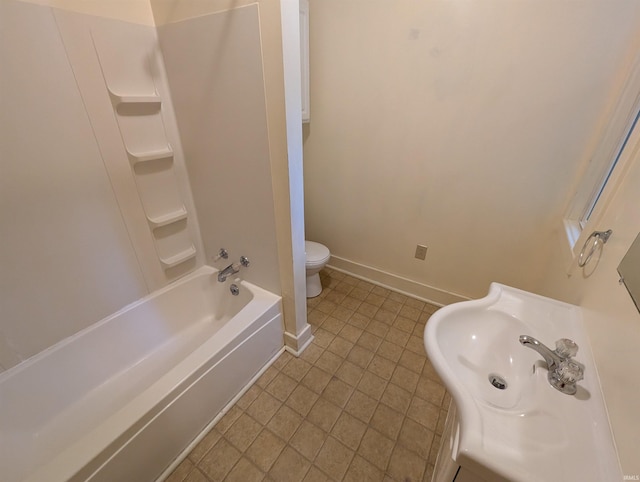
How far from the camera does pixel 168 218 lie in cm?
161

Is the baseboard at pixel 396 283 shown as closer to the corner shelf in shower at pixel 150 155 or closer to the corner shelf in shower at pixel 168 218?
the corner shelf in shower at pixel 168 218

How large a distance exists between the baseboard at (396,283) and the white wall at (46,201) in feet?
5.43

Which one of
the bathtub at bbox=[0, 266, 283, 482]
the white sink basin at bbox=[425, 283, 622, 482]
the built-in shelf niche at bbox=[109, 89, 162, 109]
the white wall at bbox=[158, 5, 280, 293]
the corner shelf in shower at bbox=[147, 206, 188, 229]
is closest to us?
the white sink basin at bbox=[425, 283, 622, 482]

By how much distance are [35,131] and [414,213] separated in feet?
6.59

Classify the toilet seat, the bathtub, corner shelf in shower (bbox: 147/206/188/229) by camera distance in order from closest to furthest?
the bathtub < corner shelf in shower (bbox: 147/206/188/229) < the toilet seat

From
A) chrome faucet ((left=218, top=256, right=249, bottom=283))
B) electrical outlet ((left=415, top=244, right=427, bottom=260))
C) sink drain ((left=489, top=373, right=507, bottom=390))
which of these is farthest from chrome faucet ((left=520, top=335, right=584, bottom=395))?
chrome faucet ((left=218, top=256, right=249, bottom=283))

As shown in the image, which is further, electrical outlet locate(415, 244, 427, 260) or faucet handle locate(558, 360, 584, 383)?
electrical outlet locate(415, 244, 427, 260)

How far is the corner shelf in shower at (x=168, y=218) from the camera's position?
156cm

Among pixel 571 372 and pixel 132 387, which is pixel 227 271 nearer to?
pixel 132 387

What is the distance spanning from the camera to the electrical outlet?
2.00 metres

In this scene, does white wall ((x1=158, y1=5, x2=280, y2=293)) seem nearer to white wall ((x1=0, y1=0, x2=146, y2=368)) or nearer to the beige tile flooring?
white wall ((x1=0, y1=0, x2=146, y2=368))

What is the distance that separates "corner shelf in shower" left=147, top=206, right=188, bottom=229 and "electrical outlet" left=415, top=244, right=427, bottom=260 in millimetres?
1611

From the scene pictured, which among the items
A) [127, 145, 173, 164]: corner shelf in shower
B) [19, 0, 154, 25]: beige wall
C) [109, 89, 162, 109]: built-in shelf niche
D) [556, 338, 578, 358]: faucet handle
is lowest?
[556, 338, 578, 358]: faucet handle

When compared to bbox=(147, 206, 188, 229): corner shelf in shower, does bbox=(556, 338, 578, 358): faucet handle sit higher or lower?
higher
